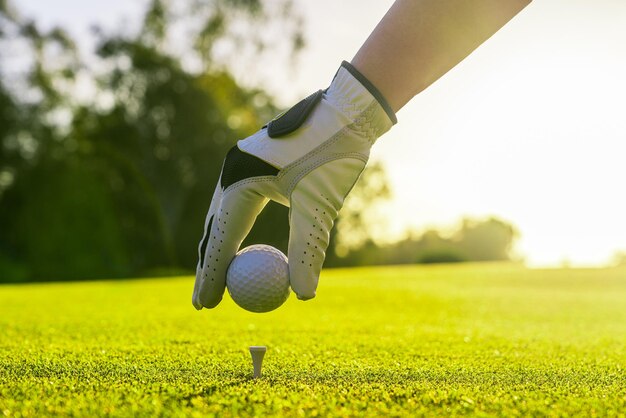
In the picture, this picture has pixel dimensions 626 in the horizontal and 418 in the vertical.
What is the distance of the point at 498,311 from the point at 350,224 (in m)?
24.0

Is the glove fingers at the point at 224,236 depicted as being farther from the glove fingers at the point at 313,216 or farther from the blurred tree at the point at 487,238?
the blurred tree at the point at 487,238

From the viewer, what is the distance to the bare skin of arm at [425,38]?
1971 mm

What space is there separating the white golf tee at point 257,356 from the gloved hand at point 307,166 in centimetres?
39

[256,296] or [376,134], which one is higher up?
[376,134]

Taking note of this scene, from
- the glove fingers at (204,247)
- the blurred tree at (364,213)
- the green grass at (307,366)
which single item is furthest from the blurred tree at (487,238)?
the glove fingers at (204,247)

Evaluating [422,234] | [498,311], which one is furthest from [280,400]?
[422,234]

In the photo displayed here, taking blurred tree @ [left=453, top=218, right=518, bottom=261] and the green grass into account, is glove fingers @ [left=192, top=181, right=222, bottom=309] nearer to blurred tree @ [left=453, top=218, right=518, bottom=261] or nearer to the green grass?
the green grass

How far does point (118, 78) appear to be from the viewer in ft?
80.5

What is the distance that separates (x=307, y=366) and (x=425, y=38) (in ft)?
3.59

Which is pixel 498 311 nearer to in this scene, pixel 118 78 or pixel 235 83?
pixel 235 83

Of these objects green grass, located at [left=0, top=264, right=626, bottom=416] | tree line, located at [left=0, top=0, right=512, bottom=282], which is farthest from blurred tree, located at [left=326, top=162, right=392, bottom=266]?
green grass, located at [left=0, top=264, right=626, bottom=416]

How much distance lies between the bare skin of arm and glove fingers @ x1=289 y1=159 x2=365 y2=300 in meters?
0.31

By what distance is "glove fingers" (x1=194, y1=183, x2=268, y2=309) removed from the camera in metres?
2.23

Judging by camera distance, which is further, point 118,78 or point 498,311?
point 118,78
